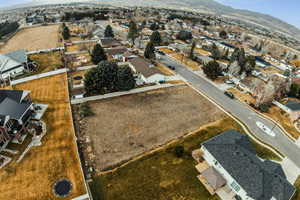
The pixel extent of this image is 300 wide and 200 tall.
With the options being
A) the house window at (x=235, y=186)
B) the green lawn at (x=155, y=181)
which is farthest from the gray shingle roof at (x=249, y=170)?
the green lawn at (x=155, y=181)

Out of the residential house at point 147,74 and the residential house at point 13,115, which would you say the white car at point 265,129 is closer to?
the residential house at point 147,74

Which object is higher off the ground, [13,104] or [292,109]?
[13,104]

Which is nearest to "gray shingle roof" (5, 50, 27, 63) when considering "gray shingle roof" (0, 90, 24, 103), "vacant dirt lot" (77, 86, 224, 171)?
"gray shingle roof" (0, 90, 24, 103)

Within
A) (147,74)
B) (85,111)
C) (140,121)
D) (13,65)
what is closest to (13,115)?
(85,111)

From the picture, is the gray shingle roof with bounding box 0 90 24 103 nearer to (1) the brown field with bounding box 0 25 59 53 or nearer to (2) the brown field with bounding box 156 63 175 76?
(2) the brown field with bounding box 156 63 175 76

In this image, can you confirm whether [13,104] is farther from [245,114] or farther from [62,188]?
[245,114]

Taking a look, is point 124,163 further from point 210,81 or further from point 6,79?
point 6,79

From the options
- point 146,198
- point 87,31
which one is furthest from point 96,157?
point 87,31
